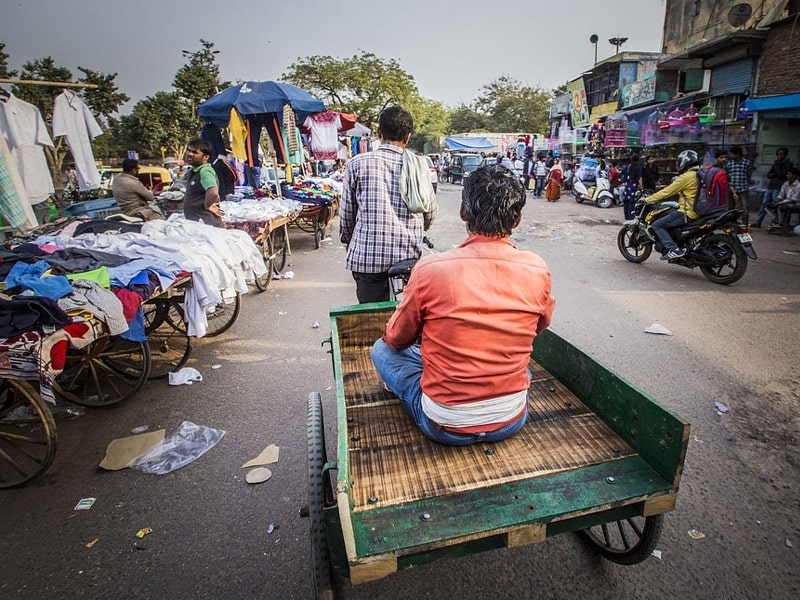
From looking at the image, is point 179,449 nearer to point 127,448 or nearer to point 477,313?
point 127,448

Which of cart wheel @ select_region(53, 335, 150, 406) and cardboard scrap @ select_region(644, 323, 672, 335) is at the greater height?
cart wheel @ select_region(53, 335, 150, 406)

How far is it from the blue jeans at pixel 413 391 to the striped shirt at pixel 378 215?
1.10 meters

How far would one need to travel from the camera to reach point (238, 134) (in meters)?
8.73

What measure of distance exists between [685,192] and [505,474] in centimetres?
662

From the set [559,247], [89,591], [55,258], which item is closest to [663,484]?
[89,591]

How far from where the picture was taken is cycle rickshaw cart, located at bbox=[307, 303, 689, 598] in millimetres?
1584

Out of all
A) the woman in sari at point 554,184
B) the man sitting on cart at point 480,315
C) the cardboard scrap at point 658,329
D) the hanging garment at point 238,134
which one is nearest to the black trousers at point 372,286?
the man sitting on cart at point 480,315

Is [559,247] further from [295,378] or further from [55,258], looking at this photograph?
[55,258]

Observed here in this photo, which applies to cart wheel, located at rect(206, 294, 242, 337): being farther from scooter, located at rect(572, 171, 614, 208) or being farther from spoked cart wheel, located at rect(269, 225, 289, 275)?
scooter, located at rect(572, 171, 614, 208)

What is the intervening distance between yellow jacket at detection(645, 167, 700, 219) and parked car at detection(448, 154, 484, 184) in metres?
19.1

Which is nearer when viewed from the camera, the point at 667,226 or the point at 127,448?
the point at 127,448

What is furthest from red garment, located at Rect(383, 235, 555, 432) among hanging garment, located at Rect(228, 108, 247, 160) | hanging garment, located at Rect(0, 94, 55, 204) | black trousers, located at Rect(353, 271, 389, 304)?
hanging garment, located at Rect(228, 108, 247, 160)

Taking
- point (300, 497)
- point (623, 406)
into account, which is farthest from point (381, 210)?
point (623, 406)

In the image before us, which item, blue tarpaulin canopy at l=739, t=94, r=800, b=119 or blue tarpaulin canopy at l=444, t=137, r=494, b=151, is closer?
blue tarpaulin canopy at l=739, t=94, r=800, b=119
